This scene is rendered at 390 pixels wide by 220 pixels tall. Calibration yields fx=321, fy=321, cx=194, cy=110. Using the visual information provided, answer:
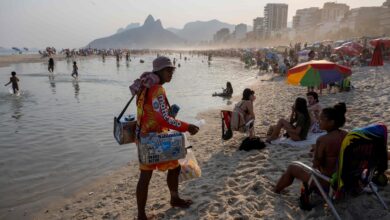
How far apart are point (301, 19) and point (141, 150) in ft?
585

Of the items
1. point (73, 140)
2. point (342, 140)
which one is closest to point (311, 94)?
point (342, 140)

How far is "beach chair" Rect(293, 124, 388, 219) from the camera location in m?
3.19

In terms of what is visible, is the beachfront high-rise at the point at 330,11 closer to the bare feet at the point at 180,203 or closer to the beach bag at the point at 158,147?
the bare feet at the point at 180,203

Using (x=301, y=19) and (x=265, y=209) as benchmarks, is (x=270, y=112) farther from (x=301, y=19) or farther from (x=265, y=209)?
(x=301, y=19)

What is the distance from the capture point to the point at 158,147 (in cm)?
348

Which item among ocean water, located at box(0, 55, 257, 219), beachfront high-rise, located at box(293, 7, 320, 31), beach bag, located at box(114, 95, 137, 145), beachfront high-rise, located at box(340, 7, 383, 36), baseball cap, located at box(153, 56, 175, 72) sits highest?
beachfront high-rise, located at box(293, 7, 320, 31)

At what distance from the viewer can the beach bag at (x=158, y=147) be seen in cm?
346

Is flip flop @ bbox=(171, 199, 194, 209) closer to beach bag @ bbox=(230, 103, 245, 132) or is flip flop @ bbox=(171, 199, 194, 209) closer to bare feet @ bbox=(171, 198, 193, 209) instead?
bare feet @ bbox=(171, 198, 193, 209)

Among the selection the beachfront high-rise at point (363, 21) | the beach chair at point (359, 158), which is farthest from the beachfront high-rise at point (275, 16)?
the beach chair at point (359, 158)

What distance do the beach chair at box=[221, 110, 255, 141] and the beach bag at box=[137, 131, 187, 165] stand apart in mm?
3791

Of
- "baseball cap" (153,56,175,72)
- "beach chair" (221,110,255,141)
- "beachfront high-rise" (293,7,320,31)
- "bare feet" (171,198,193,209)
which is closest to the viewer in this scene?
"baseball cap" (153,56,175,72)

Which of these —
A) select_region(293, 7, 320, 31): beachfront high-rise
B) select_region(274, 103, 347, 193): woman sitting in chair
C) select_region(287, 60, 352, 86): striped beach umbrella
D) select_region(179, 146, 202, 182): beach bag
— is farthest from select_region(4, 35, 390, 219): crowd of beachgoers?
select_region(293, 7, 320, 31): beachfront high-rise

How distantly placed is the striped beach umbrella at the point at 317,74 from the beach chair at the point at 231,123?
9.83 feet

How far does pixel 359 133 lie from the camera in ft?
10.6
